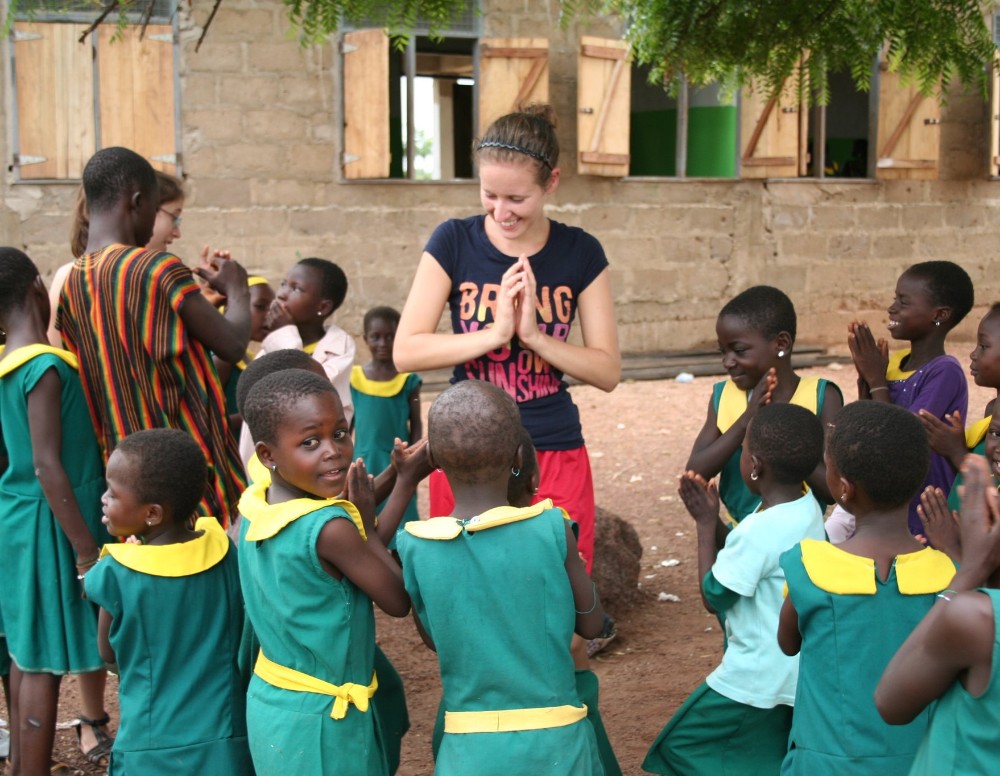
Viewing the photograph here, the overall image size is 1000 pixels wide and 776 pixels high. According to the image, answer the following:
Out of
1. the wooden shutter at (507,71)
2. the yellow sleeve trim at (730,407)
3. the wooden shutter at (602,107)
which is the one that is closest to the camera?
the yellow sleeve trim at (730,407)

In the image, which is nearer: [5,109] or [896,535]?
[896,535]

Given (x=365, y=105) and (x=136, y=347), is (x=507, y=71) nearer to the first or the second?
(x=365, y=105)

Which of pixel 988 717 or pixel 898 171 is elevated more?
pixel 898 171

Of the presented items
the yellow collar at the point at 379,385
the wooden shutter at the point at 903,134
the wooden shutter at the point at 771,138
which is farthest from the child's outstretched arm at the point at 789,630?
the wooden shutter at the point at 903,134

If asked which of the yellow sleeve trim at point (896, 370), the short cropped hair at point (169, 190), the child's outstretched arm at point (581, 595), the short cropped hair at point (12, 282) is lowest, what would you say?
the child's outstretched arm at point (581, 595)

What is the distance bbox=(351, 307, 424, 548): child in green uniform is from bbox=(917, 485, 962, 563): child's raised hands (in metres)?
3.24

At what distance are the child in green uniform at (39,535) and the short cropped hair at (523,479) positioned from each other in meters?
1.29

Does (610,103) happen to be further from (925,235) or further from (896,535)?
(896,535)

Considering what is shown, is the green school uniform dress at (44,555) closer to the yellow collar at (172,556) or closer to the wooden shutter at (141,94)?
the yellow collar at (172,556)

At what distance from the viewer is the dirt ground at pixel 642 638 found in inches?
149

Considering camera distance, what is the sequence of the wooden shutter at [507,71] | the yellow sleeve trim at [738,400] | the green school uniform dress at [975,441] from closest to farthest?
1. the green school uniform dress at [975,441]
2. the yellow sleeve trim at [738,400]
3. the wooden shutter at [507,71]

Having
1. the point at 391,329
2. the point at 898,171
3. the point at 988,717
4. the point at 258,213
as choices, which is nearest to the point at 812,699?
the point at 988,717

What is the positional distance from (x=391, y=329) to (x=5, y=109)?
5.28 metres

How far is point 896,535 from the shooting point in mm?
2398
